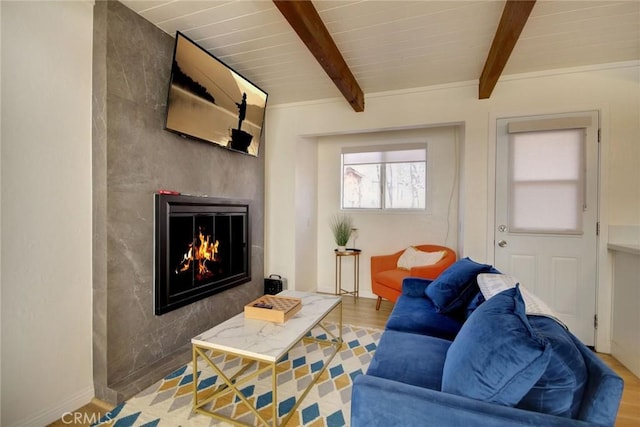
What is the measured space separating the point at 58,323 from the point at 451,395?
203 cm

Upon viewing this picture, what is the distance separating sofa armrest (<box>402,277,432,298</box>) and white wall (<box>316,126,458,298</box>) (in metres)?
1.36

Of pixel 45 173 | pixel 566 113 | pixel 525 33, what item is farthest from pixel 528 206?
pixel 45 173

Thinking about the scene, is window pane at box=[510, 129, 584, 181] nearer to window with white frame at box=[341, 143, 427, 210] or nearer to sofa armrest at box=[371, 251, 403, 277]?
window with white frame at box=[341, 143, 427, 210]

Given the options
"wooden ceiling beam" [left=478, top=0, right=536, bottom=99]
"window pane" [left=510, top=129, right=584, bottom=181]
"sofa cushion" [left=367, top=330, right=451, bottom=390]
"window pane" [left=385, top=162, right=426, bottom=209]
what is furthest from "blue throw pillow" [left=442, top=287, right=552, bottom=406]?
"window pane" [left=385, top=162, right=426, bottom=209]

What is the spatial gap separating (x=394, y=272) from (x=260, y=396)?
1.97m

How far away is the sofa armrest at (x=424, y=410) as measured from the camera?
0.87 m

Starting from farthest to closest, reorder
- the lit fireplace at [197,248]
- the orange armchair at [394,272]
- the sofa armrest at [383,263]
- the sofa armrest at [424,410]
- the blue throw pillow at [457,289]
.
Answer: the sofa armrest at [383,263]
the orange armchair at [394,272]
the lit fireplace at [197,248]
the blue throw pillow at [457,289]
the sofa armrest at [424,410]

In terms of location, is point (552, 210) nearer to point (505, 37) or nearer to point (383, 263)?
point (505, 37)

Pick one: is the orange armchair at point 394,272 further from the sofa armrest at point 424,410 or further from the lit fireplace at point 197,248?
the sofa armrest at point 424,410

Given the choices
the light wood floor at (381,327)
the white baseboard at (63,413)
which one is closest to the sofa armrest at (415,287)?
the light wood floor at (381,327)

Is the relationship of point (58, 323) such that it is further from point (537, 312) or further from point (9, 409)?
point (537, 312)

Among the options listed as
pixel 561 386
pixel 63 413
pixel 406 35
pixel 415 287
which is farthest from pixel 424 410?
pixel 406 35

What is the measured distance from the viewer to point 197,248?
2416mm

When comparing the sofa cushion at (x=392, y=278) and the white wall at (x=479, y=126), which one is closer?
the white wall at (x=479, y=126)
